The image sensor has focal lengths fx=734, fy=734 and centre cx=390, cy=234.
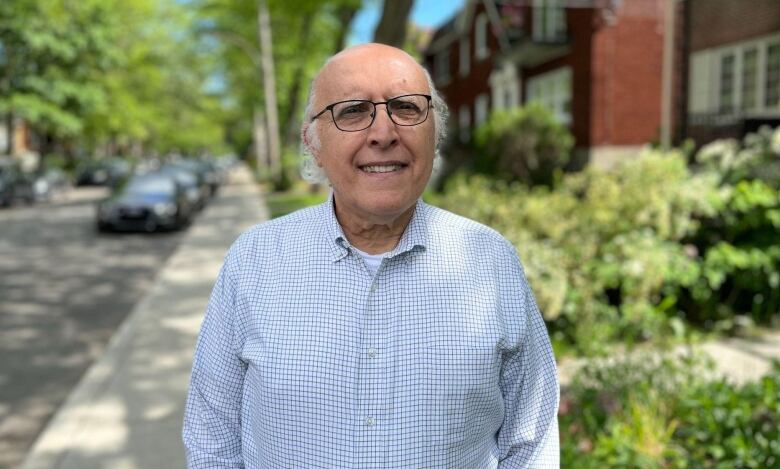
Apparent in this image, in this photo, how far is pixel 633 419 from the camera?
3.91m

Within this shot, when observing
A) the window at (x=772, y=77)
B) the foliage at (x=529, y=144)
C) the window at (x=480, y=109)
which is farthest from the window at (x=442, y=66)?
the window at (x=772, y=77)

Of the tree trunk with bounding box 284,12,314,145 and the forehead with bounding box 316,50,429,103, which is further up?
the tree trunk with bounding box 284,12,314,145

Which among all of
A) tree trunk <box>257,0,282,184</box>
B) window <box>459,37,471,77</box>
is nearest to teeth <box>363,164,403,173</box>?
tree trunk <box>257,0,282,184</box>

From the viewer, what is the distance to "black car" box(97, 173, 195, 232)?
56.5 ft

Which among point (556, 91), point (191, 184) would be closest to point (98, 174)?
point (191, 184)

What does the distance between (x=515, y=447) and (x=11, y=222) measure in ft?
68.9

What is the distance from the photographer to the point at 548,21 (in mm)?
20312

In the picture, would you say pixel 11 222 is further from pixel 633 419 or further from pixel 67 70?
pixel 633 419

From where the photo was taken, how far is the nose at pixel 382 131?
186cm

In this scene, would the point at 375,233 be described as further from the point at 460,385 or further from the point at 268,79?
the point at 268,79

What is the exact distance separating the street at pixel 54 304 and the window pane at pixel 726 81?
11939 millimetres

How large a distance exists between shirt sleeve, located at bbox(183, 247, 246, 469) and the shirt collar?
0.30 meters

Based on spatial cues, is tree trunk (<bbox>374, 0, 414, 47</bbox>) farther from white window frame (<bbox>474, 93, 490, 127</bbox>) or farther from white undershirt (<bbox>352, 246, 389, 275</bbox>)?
white window frame (<bbox>474, 93, 490, 127</bbox>)

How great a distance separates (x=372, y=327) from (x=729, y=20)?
51.8 feet
